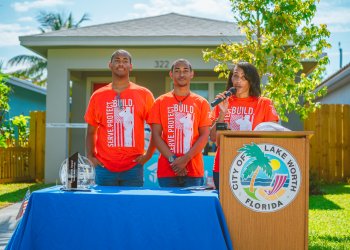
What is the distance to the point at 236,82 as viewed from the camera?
13.7ft

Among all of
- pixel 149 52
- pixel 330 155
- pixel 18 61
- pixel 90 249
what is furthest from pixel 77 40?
pixel 18 61

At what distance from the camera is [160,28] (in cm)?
1315

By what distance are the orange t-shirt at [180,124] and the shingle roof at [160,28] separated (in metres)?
7.56

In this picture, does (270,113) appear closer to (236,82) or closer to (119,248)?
(236,82)

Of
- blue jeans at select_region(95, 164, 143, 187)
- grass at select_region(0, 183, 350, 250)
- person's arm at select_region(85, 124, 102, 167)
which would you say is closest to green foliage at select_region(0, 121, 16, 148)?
grass at select_region(0, 183, 350, 250)

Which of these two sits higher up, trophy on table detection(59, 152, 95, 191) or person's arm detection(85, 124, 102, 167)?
person's arm detection(85, 124, 102, 167)

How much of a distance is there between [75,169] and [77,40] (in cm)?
904

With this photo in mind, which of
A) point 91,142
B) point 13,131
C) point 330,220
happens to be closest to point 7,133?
point 13,131

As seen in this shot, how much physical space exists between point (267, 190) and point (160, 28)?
411 inches

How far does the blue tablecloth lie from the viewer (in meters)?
3.22

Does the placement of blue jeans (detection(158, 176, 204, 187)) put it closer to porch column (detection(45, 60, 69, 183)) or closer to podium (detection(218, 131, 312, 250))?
podium (detection(218, 131, 312, 250))

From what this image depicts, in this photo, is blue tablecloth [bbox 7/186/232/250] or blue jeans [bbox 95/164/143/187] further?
blue jeans [bbox 95/164/143/187]

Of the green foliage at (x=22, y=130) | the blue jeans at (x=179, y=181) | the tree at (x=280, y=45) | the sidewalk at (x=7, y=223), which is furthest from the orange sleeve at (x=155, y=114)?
the green foliage at (x=22, y=130)

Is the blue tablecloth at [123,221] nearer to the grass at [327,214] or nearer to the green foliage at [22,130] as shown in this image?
the grass at [327,214]
